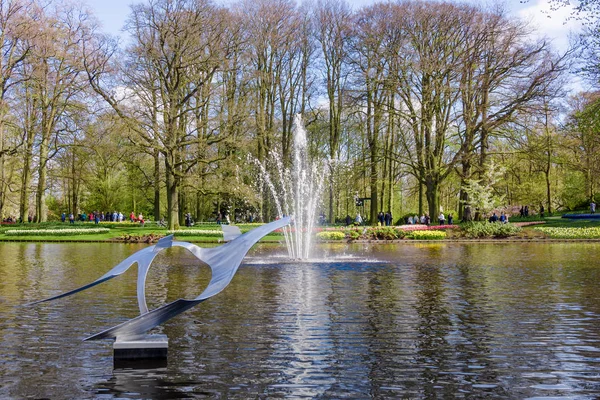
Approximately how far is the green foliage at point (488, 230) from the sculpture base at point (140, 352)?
1169 inches

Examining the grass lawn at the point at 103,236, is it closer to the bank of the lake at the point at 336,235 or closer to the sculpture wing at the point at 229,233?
the bank of the lake at the point at 336,235

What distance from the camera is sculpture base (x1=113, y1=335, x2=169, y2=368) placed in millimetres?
7227

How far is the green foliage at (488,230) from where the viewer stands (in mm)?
34750

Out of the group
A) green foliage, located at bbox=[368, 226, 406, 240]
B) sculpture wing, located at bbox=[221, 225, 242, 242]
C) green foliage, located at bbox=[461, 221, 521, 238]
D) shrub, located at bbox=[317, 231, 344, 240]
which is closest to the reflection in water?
sculpture wing, located at bbox=[221, 225, 242, 242]

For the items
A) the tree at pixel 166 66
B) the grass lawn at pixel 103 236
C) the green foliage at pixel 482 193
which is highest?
the tree at pixel 166 66

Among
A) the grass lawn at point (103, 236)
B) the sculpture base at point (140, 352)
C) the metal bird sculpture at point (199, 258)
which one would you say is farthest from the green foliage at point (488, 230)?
the sculpture base at point (140, 352)

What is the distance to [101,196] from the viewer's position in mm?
61625

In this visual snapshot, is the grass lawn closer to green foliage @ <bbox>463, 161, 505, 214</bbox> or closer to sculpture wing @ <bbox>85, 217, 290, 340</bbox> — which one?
green foliage @ <bbox>463, 161, 505, 214</bbox>

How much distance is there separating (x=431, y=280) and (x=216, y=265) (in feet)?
29.8

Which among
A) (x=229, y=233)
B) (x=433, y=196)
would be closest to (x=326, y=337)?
(x=229, y=233)

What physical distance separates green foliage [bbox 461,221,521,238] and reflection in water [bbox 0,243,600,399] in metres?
18.3

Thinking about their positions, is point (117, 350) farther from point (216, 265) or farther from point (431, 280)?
point (431, 280)

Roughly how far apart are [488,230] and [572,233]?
181 inches

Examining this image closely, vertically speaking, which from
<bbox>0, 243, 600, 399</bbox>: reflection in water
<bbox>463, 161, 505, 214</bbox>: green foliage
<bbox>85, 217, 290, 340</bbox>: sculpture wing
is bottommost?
<bbox>0, 243, 600, 399</bbox>: reflection in water
